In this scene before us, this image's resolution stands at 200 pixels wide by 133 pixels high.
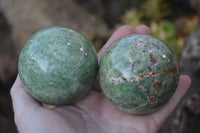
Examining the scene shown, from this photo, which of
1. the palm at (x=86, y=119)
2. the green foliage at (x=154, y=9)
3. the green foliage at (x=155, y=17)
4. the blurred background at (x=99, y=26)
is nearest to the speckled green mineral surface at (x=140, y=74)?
the palm at (x=86, y=119)

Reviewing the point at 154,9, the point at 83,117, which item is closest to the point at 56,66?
the point at 83,117

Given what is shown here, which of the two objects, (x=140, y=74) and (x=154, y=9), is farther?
(x=154, y=9)

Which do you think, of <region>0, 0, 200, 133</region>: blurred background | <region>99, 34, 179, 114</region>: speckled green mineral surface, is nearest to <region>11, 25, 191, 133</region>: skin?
<region>99, 34, 179, 114</region>: speckled green mineral surface

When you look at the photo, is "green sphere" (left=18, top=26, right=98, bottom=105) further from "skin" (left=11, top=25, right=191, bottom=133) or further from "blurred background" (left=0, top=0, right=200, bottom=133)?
"blurred background" (left=0, top=0, right=200, bottom=133)

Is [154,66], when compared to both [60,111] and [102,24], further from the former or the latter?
[102,24]

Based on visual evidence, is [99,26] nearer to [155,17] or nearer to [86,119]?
[155,17]
